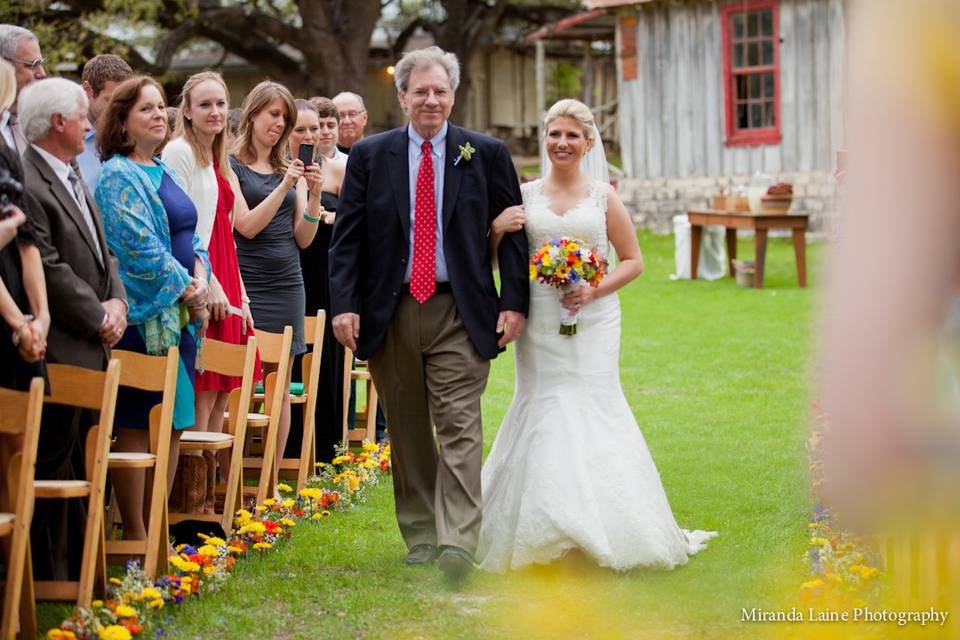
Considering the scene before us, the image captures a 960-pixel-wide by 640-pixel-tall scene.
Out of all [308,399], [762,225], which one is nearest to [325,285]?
[308,399]

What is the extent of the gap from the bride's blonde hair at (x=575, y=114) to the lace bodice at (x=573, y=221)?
311 mm

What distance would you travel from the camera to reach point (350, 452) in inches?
368

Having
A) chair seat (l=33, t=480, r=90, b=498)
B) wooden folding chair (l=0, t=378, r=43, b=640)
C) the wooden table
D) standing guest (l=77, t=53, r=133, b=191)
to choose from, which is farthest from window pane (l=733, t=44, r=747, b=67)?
wooden folding chair (l=0, t=378, r=43, b=640)

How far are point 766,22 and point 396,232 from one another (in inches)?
817

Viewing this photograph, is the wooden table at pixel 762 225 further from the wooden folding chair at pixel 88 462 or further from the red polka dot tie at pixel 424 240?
the wooden folding chair at pixel 88 462

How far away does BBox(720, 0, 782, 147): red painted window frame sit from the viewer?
25078 mm

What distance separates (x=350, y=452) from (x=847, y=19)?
28.5 feet

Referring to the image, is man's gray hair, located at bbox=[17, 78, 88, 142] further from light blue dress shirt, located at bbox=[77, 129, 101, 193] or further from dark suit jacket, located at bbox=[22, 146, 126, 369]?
light blue dress shirt, located at bbox=[77, 129, 101, 193]

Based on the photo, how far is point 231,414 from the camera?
21.4 ft

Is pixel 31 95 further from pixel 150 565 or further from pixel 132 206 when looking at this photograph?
pixel 150 565

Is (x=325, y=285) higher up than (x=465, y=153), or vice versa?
(x=465, y=153)

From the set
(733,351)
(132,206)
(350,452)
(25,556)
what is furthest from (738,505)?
(733,351)

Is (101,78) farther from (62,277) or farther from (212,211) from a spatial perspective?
(62,277)

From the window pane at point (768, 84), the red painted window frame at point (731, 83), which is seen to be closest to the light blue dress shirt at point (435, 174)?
the red painted window frame at point (731, 83)
